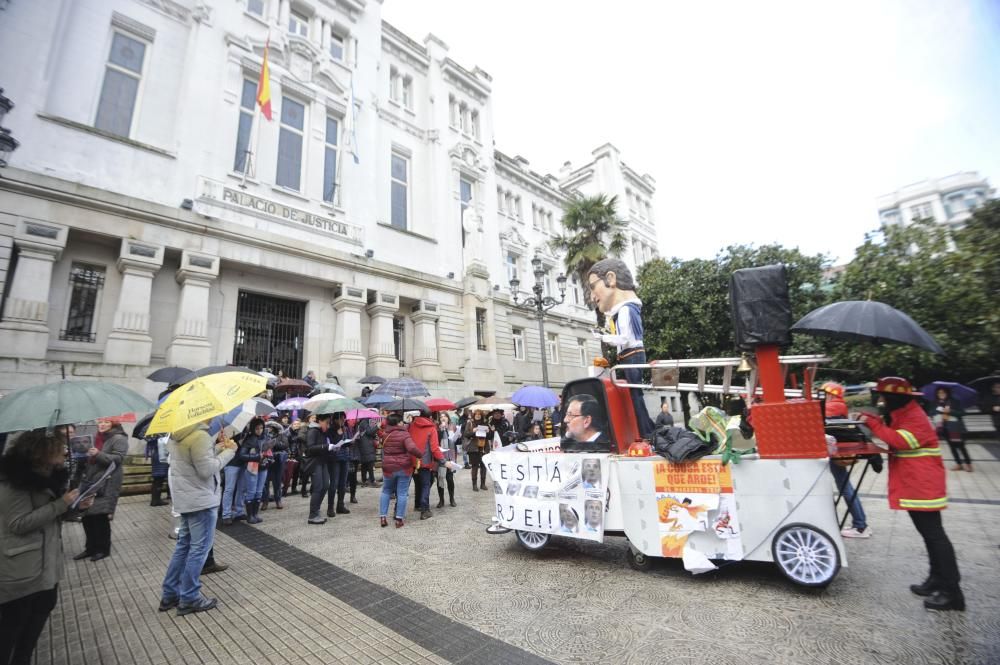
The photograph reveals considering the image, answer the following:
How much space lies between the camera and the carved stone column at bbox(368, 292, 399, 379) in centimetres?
1709

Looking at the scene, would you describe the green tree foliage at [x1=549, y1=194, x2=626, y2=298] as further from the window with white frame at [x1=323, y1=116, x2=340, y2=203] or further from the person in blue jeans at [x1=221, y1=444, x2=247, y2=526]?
the person in blue jeans at [x1=221, y1=444, x2=247, y2=526]

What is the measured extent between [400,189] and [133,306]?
12.5 metres

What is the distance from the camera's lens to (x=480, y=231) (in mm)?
23906

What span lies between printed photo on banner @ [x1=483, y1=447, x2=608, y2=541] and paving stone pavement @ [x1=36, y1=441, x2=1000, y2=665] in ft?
1.45

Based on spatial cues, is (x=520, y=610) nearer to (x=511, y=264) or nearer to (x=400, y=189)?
(x=400, y=189)

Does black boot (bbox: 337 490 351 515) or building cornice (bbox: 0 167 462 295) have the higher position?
building cornice (bbox: 0 167 462 295)

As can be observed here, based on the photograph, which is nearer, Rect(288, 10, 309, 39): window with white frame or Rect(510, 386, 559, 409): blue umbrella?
Rect(510, 386, 559, 409): blue umbrella

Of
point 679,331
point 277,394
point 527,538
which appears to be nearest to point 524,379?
point 679,331

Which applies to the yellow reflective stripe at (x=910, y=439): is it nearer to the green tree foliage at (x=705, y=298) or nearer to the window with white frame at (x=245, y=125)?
the window with white frame at (x=245, y=125)

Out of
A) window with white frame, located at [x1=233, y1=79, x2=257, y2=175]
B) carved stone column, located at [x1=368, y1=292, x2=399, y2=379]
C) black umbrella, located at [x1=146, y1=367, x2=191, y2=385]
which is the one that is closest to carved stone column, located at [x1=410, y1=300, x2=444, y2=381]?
carved stone column, located at [x1=368, y1=292, x2=399, y2=379]

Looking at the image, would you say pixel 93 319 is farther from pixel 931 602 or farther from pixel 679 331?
pixel 679 331

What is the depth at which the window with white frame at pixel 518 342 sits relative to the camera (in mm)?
26078

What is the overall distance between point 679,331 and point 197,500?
2264 cm

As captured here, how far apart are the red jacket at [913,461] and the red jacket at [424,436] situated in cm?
591
